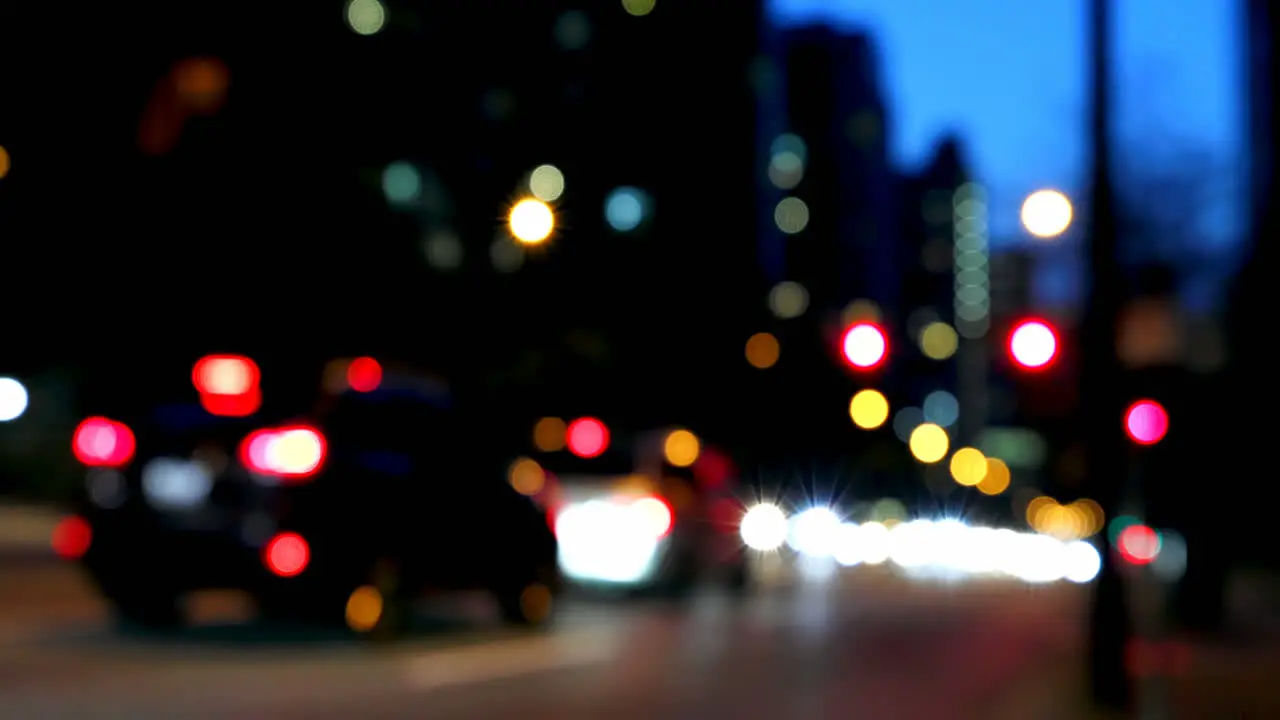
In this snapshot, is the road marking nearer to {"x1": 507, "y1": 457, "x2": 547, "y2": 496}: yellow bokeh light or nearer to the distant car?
the distant car

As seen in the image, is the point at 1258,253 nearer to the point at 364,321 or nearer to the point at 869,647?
the point at 364,321

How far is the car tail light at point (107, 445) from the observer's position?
13891 mm

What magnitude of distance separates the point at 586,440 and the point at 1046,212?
7370 millimetres

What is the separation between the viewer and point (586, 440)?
2095 centimetres

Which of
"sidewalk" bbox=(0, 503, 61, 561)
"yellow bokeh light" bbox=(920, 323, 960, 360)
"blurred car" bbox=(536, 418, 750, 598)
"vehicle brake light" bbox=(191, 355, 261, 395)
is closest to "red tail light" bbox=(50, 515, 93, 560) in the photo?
"blurred car" bbox=(536, 418, 750, 598)

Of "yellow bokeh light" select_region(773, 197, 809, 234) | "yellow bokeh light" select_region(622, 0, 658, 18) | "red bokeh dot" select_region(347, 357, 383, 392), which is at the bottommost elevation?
"red bokeh dot" select_region(347, 357, 383, 392)

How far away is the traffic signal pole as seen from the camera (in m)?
12.9

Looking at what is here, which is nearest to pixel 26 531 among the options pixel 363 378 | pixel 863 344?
pixel 863 344

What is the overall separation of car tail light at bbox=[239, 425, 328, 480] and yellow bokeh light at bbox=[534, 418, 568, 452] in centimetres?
776

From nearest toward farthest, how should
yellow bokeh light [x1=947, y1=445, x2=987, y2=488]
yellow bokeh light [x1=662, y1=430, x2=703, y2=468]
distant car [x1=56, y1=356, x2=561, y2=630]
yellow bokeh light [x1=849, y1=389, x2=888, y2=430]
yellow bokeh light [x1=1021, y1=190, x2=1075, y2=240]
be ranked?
distant car [x1=56, y1=356, x2=561, y2=630] → yellow bokeh light [x1=1021, y1=190, x2=1075, y2=240] → yellow bokeh light [x1=662, y1=430, x2=703, y2=468] → yellow bokeh light [x1=849, y1=389, x2=888, y2=430] → yellow bokeh light [x1=947, y1=445, x2=987, y2=488]

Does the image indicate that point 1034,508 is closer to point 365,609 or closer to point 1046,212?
point 1046,212

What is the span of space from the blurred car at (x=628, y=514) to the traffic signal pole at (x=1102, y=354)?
23.7 ft

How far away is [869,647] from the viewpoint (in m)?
16.0

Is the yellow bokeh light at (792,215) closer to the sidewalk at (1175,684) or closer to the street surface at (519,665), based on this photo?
the sidewalk at (1175,684)
